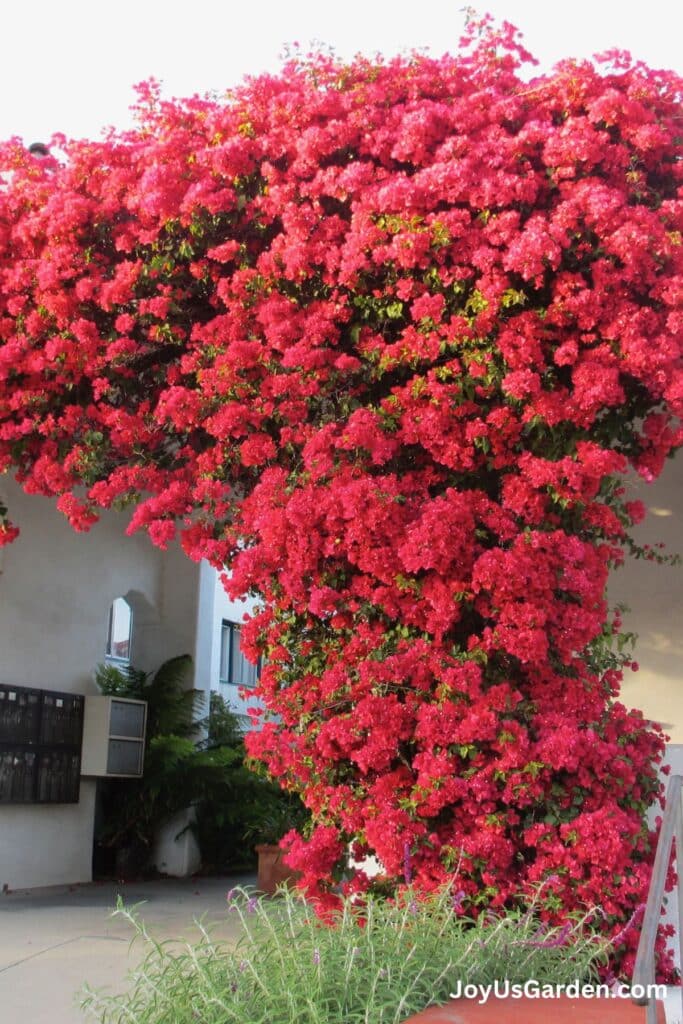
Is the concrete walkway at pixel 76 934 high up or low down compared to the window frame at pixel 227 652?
down

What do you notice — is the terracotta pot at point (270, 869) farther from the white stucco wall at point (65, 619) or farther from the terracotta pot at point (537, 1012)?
the terracotta pot at point (537, 1012)

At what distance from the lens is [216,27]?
7344mm

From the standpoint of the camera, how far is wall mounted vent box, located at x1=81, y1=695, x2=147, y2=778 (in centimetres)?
1102

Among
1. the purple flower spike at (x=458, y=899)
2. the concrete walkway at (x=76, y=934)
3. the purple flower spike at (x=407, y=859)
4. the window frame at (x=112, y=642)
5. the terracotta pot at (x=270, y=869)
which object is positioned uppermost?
the window frame at (x=112, y=642)

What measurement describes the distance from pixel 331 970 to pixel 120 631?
1012cm

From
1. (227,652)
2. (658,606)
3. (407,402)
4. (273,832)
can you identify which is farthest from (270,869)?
(227,652)

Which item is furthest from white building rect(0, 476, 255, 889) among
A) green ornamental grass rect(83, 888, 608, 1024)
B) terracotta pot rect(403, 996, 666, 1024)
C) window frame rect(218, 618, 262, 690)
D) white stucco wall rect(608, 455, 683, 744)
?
terracotta pot rect(403, 996, 666, 1024)

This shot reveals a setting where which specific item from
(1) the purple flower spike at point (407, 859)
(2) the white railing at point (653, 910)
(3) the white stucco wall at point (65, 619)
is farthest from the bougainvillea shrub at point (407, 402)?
(3) the white stucco wall at point (65, 619)

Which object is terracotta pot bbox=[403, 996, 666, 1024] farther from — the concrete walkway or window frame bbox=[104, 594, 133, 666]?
window frame bbox=[104, 594, 133, 666]

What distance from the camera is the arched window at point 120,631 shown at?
13.0 m

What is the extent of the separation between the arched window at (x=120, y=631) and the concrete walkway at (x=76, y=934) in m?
2.80

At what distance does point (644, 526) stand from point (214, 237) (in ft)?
10.5

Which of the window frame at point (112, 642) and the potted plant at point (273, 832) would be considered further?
the window frame at point (112, 642)

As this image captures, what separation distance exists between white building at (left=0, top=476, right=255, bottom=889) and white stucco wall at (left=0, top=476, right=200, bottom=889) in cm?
1
